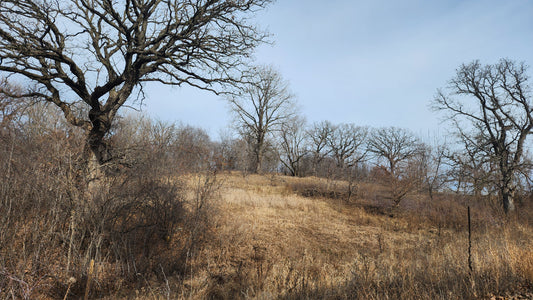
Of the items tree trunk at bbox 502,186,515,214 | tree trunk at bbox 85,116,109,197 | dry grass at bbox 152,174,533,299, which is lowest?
dry grass at bbox 152,174,533,299

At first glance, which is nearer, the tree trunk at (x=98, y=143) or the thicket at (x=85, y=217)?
the thicket at (x=85, y=217)

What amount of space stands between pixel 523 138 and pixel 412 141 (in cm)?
3938

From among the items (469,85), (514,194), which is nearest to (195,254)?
(514,194)

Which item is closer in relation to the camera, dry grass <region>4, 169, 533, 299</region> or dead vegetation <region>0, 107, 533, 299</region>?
dry grass <region>4, 169, 533, 299</region>

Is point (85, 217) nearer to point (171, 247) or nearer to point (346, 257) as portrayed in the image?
point (171, 247)

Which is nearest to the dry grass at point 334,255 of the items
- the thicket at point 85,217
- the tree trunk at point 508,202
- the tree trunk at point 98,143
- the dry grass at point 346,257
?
the dry grass at point 346,257

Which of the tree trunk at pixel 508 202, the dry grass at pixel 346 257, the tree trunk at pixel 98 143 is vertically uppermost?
the tree trunk at pixel 98 143

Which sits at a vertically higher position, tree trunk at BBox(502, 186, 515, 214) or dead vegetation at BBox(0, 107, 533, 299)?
tree trunk at BBox(502, 186, 515, 214)

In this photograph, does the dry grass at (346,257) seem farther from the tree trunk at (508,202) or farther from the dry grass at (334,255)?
the tree trunk at (508,202)

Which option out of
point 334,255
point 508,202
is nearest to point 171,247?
point 334,255

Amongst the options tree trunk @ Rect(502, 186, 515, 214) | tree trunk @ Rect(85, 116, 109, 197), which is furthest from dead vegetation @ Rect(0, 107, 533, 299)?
tree trunk @ Rect(502, 186, 515, 214)

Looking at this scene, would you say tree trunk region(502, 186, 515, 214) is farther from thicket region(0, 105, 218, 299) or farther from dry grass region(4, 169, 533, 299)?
thicket region(0, 105, 218, 299)

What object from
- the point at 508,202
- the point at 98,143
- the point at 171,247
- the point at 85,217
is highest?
the point at 98,143

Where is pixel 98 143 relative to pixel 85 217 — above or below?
above
